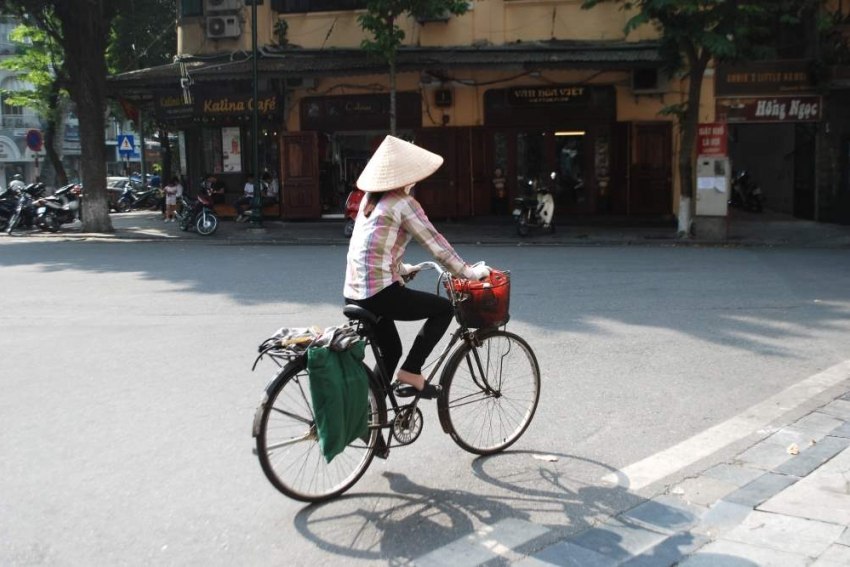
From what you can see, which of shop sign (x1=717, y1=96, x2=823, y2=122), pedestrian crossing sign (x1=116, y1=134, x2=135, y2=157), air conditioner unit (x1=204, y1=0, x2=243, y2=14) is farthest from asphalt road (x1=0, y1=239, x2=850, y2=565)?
pedestrian crossing sign (x1=116, y1=134, x2=135, y2=157)

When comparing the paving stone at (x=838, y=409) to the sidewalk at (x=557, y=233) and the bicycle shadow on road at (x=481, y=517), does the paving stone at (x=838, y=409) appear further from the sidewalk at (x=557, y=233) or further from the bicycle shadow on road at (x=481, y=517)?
the sidewalk at (x=557, y=233)

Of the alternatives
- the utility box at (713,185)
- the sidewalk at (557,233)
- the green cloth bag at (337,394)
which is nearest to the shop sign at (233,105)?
the sidewalk at (557,233)

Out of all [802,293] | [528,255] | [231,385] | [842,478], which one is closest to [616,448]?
[842,478]

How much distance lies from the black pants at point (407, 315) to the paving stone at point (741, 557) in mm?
1669

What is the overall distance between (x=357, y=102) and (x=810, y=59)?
36.1 feet

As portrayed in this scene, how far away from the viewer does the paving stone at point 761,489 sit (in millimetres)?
4363

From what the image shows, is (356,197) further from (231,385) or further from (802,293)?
(231,385)

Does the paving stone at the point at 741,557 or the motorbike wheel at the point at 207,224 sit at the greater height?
the motorbike wheel at the point at 207,224

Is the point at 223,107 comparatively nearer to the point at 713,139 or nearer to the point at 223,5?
the point at 223,5

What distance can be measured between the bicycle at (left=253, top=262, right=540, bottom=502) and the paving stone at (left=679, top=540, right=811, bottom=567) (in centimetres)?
157

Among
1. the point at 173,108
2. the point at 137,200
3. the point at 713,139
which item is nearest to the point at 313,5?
the point at 173,108

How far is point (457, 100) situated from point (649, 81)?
4700mm

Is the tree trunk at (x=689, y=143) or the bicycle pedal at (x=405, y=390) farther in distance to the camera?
the tree trunk at (x=689, y=143)

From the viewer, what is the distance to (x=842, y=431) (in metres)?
5.43
